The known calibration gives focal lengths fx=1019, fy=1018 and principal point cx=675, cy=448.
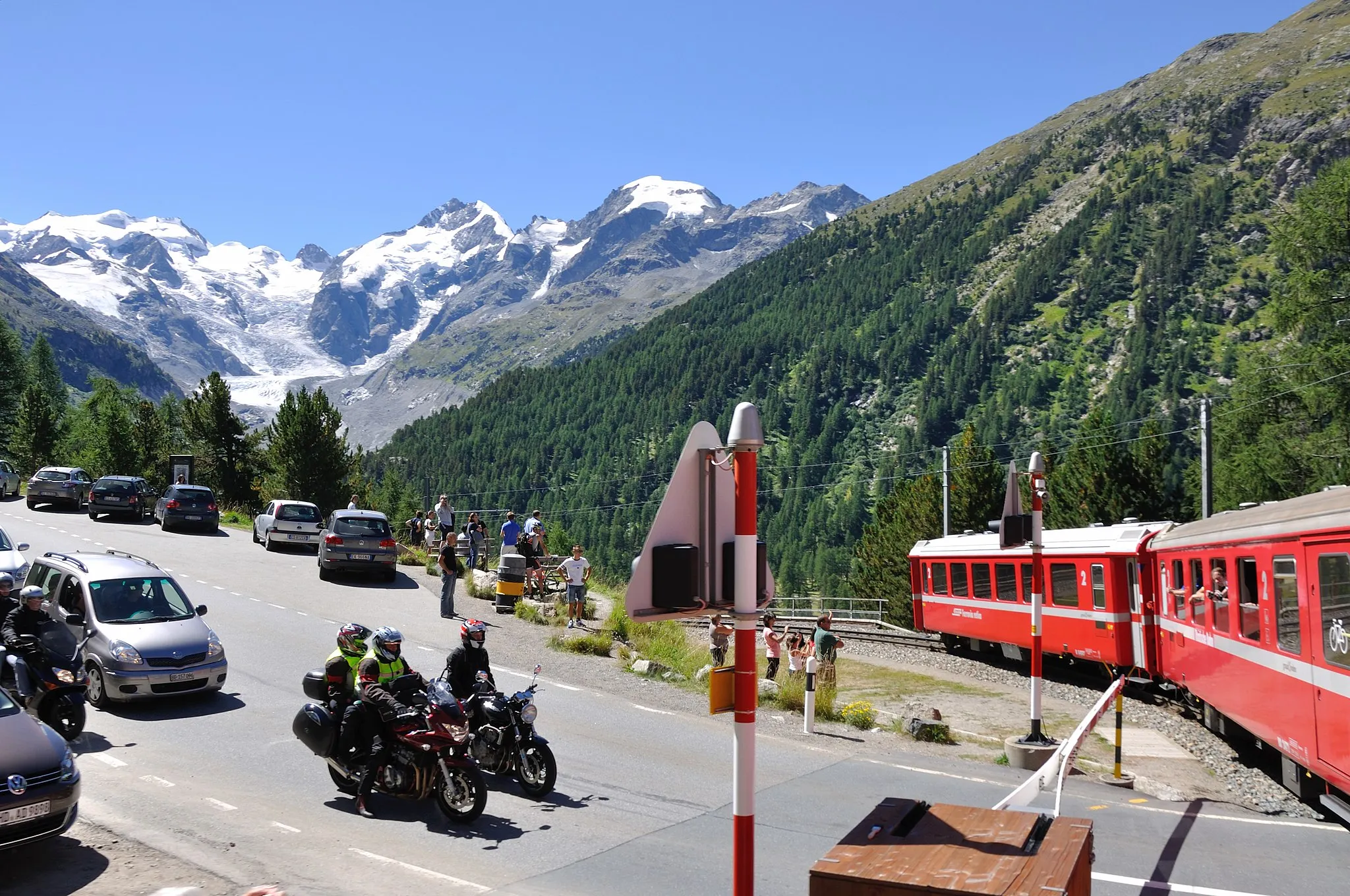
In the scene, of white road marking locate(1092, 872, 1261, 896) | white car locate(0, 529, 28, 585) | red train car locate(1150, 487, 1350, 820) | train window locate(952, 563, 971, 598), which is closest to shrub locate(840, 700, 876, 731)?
red train car locate(1150, 487, 1350, 820)

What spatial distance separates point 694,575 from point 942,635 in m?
26.4

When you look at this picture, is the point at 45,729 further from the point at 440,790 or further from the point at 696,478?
the point at 696,478

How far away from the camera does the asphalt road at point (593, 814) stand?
799 cm

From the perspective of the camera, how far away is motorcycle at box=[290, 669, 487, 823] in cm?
922

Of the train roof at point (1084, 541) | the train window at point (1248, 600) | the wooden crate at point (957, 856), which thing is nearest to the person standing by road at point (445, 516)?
the train roof at point (1084, 541)

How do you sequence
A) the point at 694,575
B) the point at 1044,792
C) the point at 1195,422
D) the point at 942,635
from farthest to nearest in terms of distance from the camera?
the point at 1195,422 < the point at 942,635 < the point at 1044,792 < the point at 694,575

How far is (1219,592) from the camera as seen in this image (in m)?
13.1

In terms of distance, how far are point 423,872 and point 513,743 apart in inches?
88.8

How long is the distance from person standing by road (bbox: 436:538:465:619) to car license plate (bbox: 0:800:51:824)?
14.3m

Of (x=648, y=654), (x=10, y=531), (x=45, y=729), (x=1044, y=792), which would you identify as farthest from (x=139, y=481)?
(x=1044, y=792)

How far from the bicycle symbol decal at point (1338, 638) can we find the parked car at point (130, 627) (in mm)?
12711

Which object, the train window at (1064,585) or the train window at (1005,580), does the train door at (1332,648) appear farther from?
the train window at (1005,580)

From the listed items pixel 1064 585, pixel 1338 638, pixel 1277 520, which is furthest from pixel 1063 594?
pixel 1338 638

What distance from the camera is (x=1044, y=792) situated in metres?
10.8
